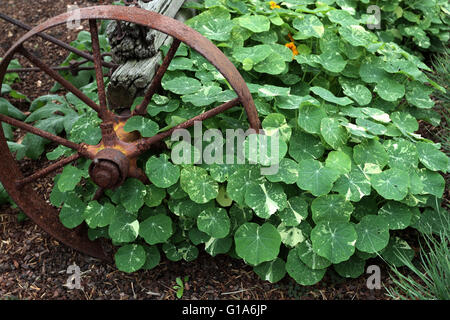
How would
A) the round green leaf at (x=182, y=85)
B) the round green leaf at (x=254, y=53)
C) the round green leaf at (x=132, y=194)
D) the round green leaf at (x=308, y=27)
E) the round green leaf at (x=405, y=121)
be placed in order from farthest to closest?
the round green leaf at (x=308, y=27)
the round green leaf at (x=405, y=121)
the round green leaf at (x=254, y=53)
the round green leaf at (x=182, y=85)
the round green leaf at (x=132, y=194)

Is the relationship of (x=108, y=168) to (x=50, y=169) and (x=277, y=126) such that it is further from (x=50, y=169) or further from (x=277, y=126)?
(x=277, y=126)

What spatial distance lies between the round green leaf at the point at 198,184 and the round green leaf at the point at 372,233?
0.63m

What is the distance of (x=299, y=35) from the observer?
2498mm

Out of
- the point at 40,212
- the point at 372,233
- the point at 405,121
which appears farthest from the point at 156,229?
the point at 405,121

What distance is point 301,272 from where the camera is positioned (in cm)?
193

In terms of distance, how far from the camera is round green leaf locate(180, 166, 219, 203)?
1910 millimetres

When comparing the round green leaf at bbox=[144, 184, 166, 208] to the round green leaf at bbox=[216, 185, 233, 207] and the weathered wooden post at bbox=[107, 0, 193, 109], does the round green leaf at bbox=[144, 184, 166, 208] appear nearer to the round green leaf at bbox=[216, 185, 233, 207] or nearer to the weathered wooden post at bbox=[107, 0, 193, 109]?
the round green leaf at bbox=[216, 185, 233, 207]

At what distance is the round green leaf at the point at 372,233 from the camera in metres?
1.92

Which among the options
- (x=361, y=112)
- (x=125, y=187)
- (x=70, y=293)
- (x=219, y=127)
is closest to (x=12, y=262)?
(x=70, y=293)

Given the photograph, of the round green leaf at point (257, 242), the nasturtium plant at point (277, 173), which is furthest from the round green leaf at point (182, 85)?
the round green leaf at point (257, 242)

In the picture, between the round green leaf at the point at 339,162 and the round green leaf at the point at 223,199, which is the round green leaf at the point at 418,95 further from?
the round green leaf at the point at 223,199

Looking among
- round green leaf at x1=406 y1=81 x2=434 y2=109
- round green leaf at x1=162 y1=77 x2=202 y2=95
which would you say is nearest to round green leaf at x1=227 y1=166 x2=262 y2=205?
round green leaf at x1=162 y1=77 x2=202 y2=95

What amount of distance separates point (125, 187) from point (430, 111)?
68.0 inches
